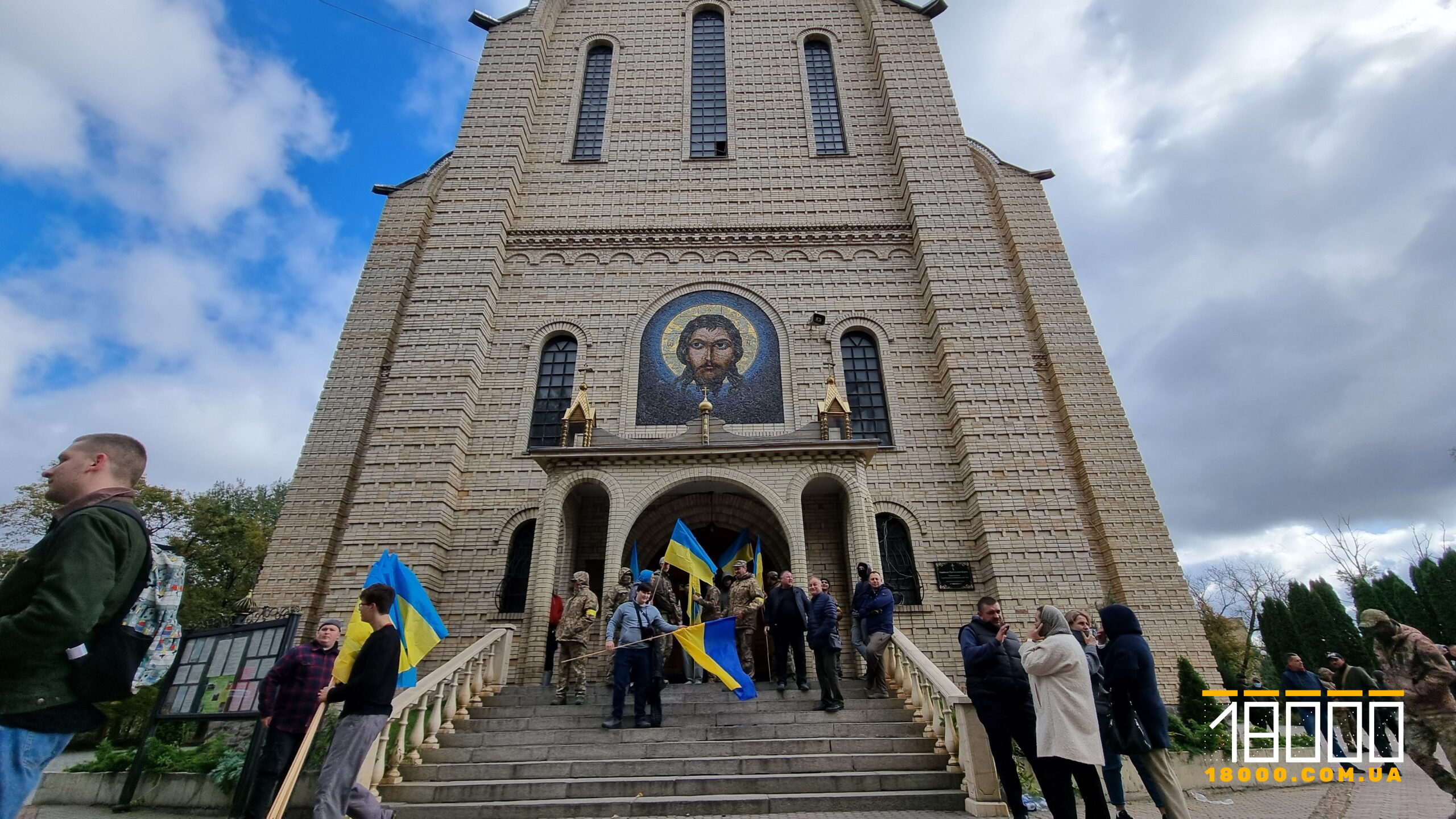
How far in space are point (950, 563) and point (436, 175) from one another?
14631 millimetres

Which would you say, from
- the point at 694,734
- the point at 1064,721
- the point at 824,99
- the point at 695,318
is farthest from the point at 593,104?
the point at 1064,721

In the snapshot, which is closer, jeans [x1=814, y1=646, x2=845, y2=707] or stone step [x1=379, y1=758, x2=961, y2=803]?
stone step [x1=379, y1=758, x2=961, y2=803]

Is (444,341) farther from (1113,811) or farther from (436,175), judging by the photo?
(1113,811)

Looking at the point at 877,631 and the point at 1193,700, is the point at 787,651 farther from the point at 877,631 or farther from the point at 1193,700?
the point at 1193,700

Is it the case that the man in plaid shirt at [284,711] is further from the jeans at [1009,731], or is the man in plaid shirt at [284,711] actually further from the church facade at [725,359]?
the jeans at [1009,731]

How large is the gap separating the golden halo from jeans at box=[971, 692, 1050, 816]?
8.78m

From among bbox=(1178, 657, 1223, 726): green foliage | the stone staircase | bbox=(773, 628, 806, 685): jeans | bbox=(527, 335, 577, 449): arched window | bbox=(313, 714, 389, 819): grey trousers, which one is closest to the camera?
bbox=(313, 714, 389, 819): grey trousers

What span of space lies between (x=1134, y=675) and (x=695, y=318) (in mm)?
10405

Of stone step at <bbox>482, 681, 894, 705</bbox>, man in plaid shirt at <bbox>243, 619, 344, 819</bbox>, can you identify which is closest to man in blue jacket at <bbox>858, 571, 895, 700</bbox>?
stone step at <bbox>482, 681, 894, 705</bbox>

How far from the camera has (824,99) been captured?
56.2ft

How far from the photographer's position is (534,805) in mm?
5980

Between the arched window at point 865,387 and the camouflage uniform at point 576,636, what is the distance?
648 cm

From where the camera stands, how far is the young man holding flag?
423cm

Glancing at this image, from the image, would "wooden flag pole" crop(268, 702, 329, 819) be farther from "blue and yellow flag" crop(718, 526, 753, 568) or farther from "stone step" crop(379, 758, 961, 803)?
"blue and yellow flag" crop(718, 526, 753, 568)
